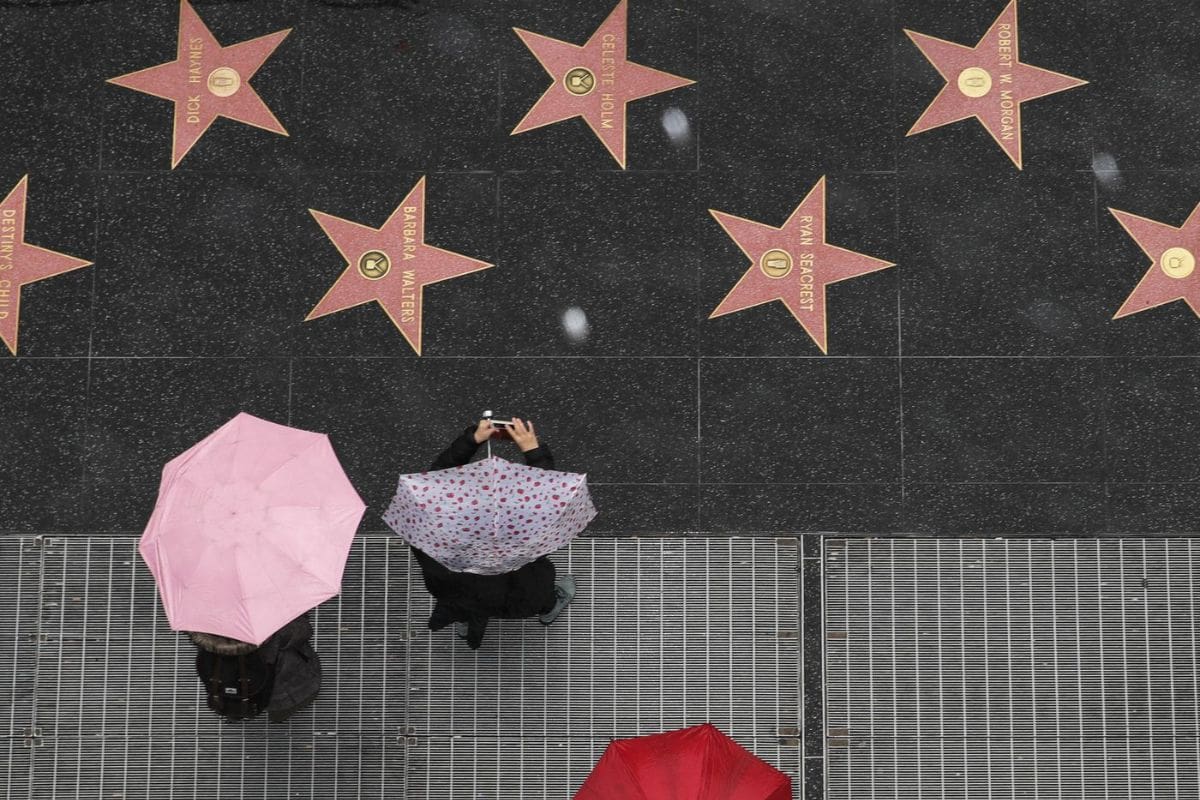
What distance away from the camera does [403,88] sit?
620cm

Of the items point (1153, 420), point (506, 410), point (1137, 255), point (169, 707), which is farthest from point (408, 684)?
point (1137, 255)

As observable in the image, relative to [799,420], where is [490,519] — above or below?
below

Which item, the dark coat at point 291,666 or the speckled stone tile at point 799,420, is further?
the speckled stone tile at point 799,420

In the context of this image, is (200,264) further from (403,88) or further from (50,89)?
(403,88)

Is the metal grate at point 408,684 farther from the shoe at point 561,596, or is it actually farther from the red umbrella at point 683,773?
the red umbrella at point 683,773

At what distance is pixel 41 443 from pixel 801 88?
13.5 feet

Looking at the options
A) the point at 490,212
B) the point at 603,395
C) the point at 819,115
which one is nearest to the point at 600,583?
the point at 603,395

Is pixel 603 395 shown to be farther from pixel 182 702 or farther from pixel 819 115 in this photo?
pixel 182 702

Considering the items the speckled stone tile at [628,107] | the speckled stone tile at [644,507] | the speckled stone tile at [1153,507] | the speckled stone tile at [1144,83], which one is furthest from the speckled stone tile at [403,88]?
the speckled stone tile at [1153,507]

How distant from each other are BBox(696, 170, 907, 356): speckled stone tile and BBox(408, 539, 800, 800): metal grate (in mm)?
996

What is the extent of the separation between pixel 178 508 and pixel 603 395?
2109 mm

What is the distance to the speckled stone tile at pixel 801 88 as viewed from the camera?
20.1 feet

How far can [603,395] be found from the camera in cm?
601

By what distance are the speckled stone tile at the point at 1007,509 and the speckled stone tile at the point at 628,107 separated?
2028 millimetres
